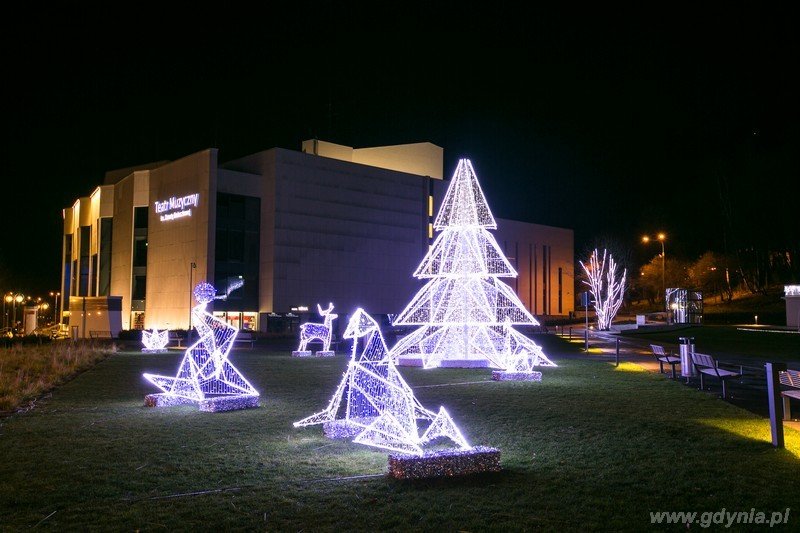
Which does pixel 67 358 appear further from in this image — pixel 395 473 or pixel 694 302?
pixel 694 302

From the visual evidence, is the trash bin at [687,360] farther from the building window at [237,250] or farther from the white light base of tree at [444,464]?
the building window at [237,250]

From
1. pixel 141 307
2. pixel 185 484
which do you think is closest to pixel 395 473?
pixel 185 484

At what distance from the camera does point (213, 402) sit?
12.6 metres

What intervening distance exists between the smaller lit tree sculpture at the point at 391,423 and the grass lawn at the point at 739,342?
1889 cm

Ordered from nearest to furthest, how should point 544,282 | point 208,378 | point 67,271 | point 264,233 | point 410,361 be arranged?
point 208,378, point 410,361, point 264,233, point 67,271, point 544,282

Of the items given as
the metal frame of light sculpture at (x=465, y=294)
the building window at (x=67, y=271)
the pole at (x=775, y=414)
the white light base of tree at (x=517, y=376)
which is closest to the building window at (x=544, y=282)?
the building window at (x=67, y=271)

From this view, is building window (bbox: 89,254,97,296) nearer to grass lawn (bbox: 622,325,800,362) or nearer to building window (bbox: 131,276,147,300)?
building window (bbox: 131,276,147,300)

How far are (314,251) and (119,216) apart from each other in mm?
22535

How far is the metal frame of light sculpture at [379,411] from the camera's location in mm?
8633

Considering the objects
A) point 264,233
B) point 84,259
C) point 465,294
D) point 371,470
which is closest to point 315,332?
point 465,294

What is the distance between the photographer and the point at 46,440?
967 cm

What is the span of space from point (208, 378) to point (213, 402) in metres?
1.06

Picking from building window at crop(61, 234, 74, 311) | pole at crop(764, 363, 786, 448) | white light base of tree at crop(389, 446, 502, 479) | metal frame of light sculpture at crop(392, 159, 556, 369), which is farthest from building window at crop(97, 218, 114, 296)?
pole at crop(764, 363, 786, 448)

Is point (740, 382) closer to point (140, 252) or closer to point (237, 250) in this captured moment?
point (237, 250)
